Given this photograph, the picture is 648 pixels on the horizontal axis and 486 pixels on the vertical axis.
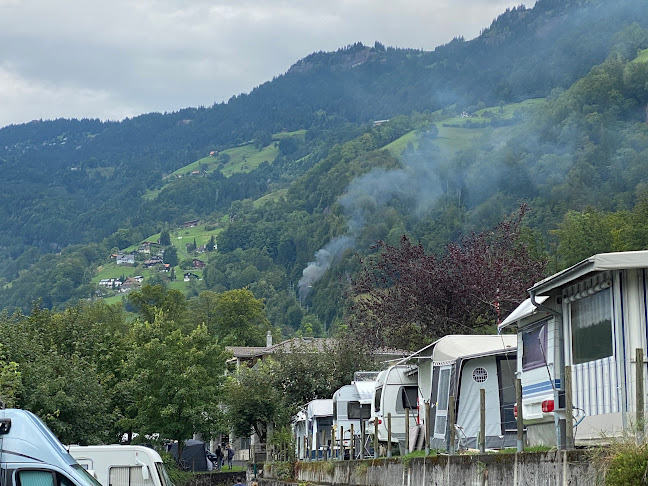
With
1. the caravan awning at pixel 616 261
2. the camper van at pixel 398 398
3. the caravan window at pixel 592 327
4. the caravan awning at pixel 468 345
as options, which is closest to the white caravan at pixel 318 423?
the camper van at pixel 398 398

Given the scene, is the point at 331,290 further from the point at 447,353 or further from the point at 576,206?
the point at 447,353

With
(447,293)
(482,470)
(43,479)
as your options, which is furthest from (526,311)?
(447,293)

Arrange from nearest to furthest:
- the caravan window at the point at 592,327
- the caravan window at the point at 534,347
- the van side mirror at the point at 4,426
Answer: the caravan window at the point at 592,327 < the van side mirror at the point at 4,426 < the caravan window at the point at 534,347

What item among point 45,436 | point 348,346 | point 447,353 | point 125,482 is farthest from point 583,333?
point 348,346

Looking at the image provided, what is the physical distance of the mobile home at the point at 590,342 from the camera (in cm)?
1341

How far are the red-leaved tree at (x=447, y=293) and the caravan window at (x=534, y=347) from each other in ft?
59.8

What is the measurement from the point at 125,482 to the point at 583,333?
13.9m

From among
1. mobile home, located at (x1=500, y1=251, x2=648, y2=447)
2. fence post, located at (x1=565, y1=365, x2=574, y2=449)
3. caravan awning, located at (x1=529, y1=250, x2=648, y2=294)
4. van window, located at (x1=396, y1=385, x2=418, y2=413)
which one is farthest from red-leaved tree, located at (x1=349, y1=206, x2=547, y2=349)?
fence post, located at (x1=565, y1=365, x2=574, y2=449)

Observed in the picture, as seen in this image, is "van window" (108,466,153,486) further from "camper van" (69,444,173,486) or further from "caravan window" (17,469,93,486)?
"caravan window" (17,469,93,486)

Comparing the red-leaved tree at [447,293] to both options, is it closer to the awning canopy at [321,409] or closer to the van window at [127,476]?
the awning canopy at [321,409]

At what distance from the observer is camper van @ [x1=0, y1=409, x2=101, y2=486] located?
1482cm

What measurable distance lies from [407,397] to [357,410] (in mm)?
7020

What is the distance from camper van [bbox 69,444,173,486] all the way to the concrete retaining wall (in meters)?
4.94

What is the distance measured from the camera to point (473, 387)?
2442 centimetres
